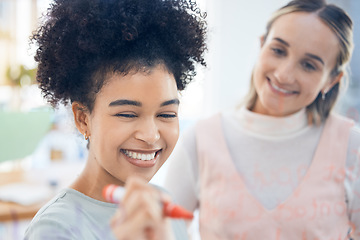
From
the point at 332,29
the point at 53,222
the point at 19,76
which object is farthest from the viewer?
the point at 19,76

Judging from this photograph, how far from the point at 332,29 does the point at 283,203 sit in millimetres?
338

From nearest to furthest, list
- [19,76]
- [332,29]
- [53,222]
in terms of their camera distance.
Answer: [53,222], [332,29], [19,76]

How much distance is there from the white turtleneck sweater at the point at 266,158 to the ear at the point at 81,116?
37 centimetres

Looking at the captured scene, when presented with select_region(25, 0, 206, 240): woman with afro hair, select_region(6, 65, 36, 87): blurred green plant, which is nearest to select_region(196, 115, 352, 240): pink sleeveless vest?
select_region(25, 0, 206, 240): woman with afro hair

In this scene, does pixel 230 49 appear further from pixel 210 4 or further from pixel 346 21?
pixel 346 21

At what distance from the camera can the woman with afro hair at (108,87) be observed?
450 millimetres

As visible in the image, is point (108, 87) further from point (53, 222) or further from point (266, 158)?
point (266, 158)

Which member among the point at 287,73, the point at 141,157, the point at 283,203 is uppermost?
the point at 287,73

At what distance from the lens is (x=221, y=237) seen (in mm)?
761

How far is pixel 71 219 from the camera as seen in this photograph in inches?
18.2

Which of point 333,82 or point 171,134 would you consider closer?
point 171,134

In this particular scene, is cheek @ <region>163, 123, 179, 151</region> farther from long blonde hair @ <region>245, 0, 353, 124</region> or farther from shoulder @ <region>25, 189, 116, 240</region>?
long blonde hair @ <region>245, 0, 353, 124</region>

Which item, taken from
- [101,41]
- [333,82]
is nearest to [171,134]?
[101,41]

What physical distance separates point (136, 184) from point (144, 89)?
0.17 metres
